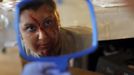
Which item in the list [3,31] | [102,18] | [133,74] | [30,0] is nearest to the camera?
[30,0]

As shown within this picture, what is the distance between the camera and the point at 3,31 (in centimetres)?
68

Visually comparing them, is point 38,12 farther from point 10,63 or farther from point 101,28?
point 101,28

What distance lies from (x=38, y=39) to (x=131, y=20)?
45 cm

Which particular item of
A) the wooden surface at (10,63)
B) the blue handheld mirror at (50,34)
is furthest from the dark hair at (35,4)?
the wooden surface at (10,63)

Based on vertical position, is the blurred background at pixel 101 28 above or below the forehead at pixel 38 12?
below

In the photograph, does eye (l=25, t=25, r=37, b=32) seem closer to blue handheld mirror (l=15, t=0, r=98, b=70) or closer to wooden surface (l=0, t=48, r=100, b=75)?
blue handheld mirror (l=15, t=0, r=98, b=70)

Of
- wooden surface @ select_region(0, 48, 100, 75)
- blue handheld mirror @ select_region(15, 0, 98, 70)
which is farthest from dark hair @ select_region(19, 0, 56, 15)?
wooden surface @ select_region(0, 48, 100, 75)

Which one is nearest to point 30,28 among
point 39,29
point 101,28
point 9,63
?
point 39,29

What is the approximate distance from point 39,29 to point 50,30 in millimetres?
19

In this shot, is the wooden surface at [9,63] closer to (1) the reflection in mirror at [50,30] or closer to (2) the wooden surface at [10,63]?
(2) the wooden surface at [10,63]

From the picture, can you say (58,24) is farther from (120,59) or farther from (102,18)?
(120,59)

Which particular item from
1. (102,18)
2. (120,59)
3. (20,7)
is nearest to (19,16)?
(20,7)

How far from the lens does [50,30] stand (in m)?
0.44

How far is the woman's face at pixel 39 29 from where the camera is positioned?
17.1 inches
